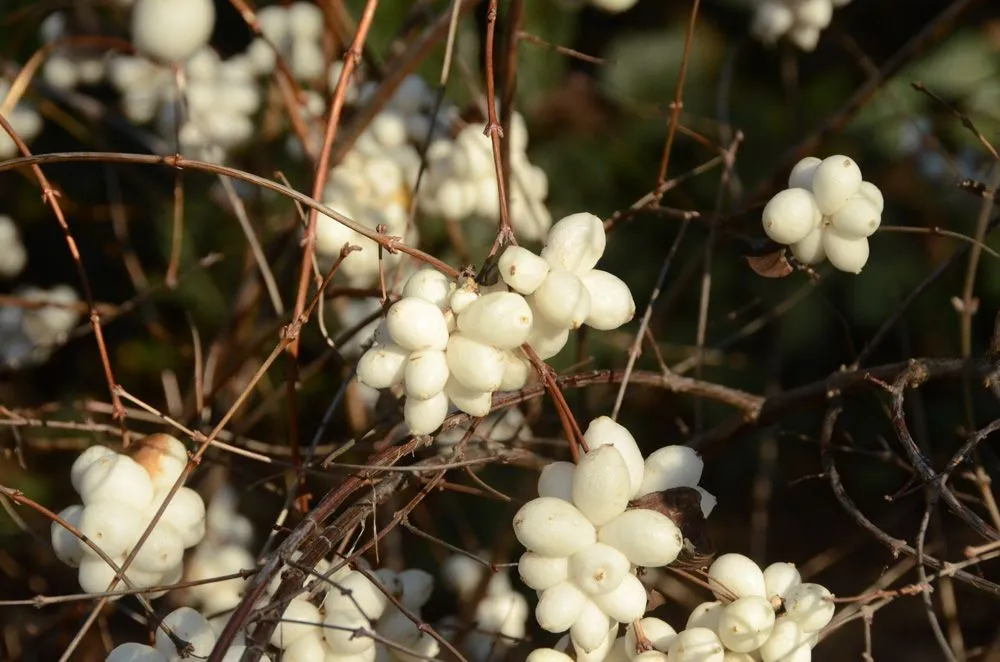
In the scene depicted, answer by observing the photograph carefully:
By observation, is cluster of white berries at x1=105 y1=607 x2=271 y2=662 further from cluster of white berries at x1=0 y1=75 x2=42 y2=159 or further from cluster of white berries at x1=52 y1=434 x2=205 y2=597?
cluster of white berries at x1=0 y1=75 x2=42 y2=159

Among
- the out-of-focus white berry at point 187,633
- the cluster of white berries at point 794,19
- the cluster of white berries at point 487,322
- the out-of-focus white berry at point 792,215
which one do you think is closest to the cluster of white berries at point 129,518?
the out-of-focus white berry at point 187,633

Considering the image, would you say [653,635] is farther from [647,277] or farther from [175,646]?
[647,277]

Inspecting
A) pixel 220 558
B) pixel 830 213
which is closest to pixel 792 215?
pixel 830 213

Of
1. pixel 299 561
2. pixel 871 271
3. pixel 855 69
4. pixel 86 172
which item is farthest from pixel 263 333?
pixel 855 69

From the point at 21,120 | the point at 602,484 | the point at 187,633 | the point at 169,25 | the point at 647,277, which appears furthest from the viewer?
the point at 647,277

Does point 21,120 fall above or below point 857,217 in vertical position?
below

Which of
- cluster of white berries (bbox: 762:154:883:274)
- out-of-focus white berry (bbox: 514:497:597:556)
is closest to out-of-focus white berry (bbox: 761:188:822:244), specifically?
cluster of white berries (bbox: 762:154:883:274)

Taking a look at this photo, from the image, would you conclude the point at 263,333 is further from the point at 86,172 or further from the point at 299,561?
the point at 86,172

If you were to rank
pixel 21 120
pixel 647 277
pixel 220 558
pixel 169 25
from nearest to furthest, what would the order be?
pixel 169 25
pixel 220 558
pixel 21 120
pixel 647 277
